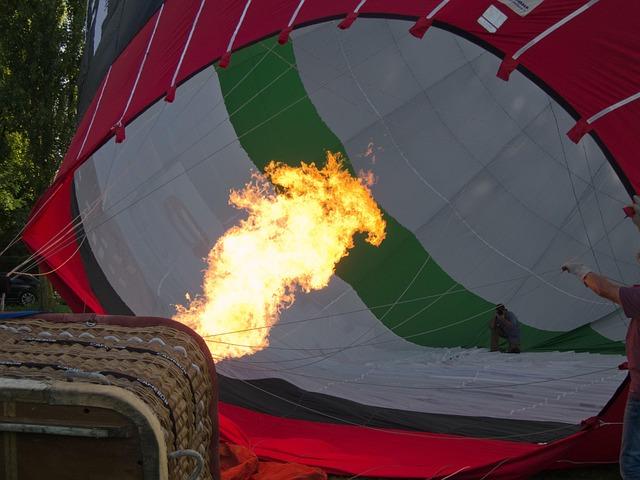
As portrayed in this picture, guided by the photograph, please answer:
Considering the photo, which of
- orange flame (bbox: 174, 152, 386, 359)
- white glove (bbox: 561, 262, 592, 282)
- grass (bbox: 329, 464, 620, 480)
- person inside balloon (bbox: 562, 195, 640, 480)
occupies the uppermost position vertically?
orange flame (bbox: 174, 152, 386, 359)

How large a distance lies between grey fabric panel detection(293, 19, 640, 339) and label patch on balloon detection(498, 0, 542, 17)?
118 inches

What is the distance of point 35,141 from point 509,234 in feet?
28.7

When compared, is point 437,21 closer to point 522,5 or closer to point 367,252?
point 522,5

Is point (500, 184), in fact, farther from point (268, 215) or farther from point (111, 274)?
point (111, 274)

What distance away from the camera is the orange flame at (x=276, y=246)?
588cm

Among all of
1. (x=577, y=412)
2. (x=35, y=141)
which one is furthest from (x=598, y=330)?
(x=35, y=141)

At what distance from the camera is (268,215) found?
246 inches

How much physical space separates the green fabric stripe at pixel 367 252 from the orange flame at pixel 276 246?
14cm

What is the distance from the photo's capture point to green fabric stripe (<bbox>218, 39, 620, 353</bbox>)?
6.32 m

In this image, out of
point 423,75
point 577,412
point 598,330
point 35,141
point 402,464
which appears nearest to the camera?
point 402,464

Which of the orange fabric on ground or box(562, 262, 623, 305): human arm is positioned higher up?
box(562, 262, 623, 305): human arm

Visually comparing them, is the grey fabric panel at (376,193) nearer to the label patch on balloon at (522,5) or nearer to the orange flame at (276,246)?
the orange flame at (276,246)

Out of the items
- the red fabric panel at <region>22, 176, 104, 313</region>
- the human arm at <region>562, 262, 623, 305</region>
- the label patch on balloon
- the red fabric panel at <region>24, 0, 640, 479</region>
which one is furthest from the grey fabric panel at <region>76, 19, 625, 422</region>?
the label patch on balloon

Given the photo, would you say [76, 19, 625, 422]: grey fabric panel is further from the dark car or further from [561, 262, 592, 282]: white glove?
the dark car
